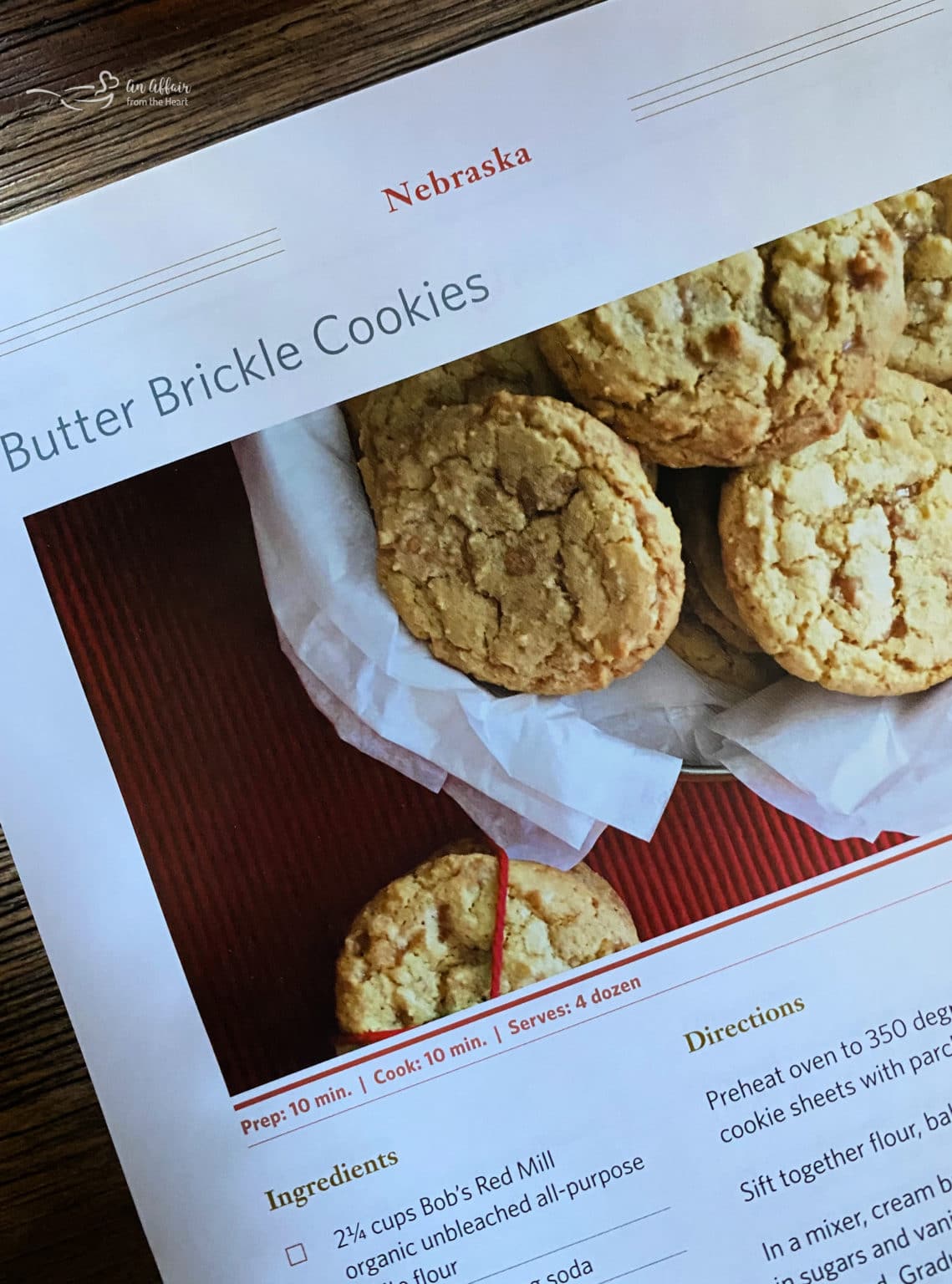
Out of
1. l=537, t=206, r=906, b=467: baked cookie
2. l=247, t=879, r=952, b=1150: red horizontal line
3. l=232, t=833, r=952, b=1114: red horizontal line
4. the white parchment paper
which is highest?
l=537, t=206, r=906, b=467: baked cookie

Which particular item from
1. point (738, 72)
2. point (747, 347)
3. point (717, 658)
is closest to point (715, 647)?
point (717, 658)

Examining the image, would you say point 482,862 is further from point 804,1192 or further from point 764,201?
point 764,201

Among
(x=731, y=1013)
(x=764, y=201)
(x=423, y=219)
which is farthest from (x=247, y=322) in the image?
(x=731, y=1013)

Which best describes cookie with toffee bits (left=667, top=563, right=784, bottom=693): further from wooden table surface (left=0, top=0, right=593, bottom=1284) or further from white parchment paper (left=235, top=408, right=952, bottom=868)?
wooden table surface (left=0, top=0, right=593, bottom=1284)

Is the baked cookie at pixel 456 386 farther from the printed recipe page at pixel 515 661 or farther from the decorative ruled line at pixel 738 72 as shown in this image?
the decorative ruled line at pixel 738 72

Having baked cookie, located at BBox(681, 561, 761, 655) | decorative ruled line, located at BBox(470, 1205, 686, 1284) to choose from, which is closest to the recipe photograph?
baked cookie, located at BBox(681, 561, 761, 655)

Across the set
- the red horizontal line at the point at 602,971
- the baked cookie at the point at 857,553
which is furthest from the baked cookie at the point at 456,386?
the red horizontal line at the point at 602,971
